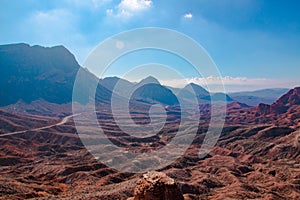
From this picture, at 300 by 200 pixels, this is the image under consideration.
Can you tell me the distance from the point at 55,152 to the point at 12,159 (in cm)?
1482

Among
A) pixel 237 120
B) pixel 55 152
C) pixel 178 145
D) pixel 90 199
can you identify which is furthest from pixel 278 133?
pixel 90 199

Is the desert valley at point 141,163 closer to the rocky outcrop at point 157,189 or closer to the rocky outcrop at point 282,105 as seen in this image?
the rocky outcrop at point 157,189

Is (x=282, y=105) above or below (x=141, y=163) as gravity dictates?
above

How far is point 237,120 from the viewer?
16038 centimetres

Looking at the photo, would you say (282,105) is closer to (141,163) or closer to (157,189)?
(141,163)

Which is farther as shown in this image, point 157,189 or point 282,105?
point 282,105


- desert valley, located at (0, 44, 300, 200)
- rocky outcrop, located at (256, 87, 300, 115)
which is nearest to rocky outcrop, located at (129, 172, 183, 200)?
desert valley, located at (0, 44, 300, 200)

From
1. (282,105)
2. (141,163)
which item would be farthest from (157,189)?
(282,105)

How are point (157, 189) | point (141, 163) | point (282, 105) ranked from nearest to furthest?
point (157, 189) → point (141, 163) → point (282, 105)

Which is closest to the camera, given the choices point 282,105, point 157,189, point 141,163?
point 157,189

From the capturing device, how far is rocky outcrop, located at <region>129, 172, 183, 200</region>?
14.9m

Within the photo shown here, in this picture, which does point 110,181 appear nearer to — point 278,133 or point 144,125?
point 278,133

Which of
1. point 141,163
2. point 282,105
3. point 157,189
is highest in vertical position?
point 157,189

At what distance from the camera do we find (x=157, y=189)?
49.1 ft
